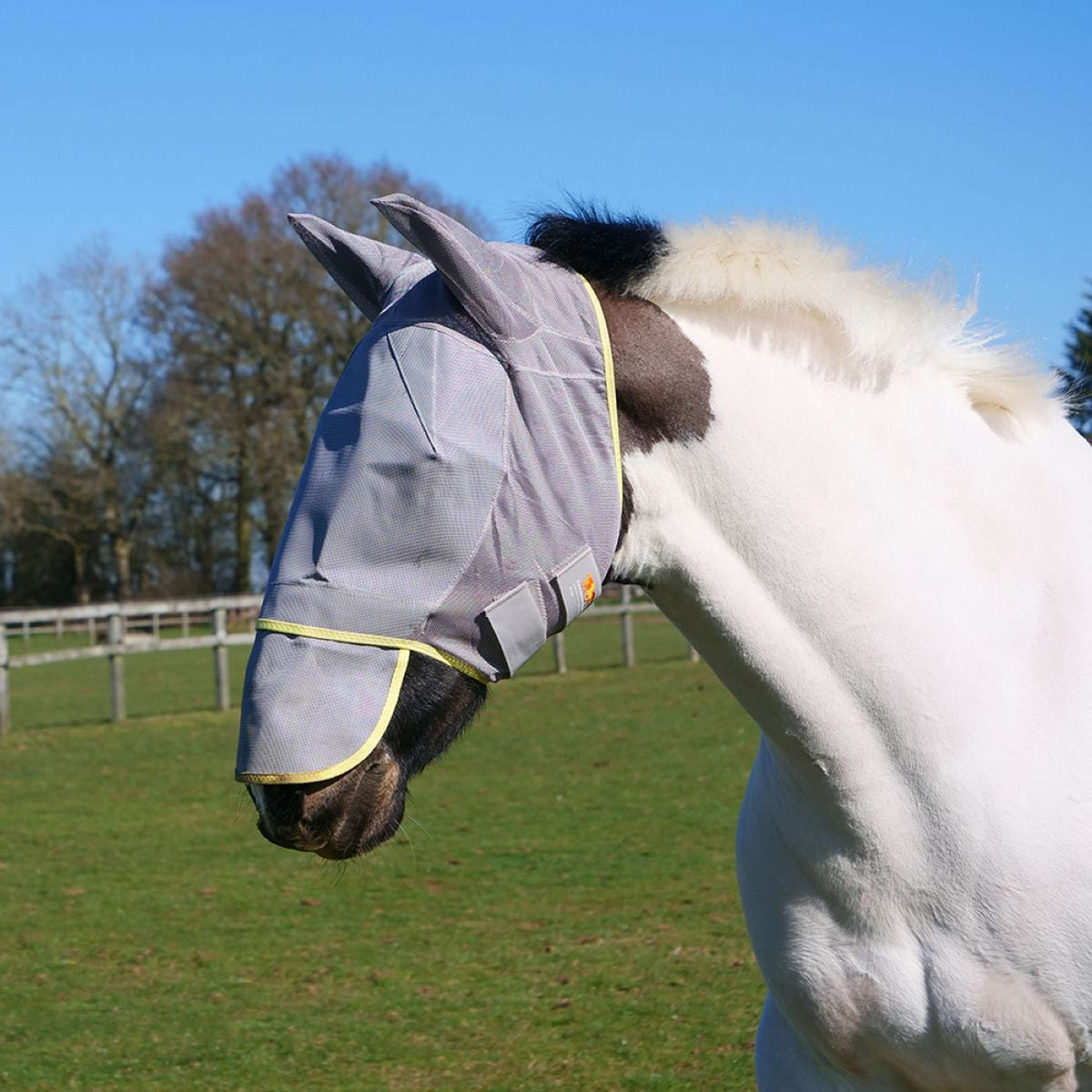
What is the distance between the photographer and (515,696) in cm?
1738

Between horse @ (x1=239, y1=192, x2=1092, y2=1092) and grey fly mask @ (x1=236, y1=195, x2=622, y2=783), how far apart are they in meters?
0.04

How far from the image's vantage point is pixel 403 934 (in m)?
6.81

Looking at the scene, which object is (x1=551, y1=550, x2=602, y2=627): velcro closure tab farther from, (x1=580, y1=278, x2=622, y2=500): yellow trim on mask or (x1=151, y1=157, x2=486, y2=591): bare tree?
(x1=151, y1=157, x2=486, y2=591): bare tree

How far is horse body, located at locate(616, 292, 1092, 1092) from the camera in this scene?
2033mm

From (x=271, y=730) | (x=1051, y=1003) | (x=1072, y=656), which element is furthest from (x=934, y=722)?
(x=271, y=730)

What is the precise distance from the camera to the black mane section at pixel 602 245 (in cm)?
204

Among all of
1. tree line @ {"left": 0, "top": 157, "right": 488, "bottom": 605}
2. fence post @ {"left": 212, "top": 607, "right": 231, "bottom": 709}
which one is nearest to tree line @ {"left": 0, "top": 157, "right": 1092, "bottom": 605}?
tree line @ {"left": 0, "top": 157, "right": 488, "bottom": 605}

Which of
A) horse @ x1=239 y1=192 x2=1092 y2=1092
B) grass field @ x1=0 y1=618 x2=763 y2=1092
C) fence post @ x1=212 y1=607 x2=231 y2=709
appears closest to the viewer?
horse @ x1=239 y1=192 x2=1092 y2=1092

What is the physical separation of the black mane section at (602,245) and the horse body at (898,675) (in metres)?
0.10

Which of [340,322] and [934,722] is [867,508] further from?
[340,322]

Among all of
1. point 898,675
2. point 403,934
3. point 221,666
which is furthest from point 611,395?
point 221,666

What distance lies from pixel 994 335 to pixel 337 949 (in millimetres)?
5192

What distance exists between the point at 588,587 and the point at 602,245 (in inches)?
21.6

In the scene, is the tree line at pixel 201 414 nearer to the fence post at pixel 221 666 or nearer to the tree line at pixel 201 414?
the tree line at pixel 201 414
